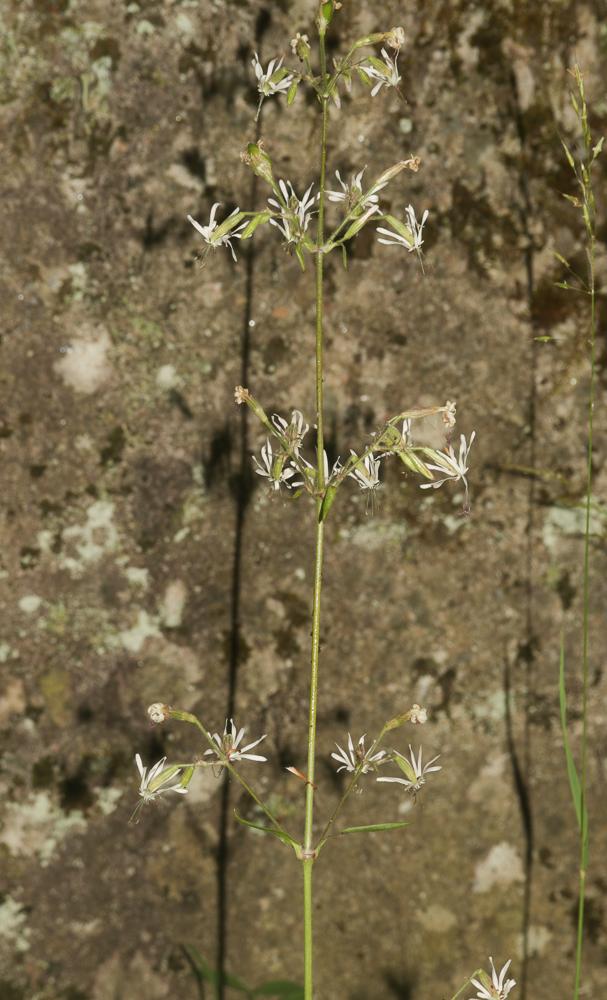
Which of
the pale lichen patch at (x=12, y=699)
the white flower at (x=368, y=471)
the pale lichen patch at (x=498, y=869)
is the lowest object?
the pale lichen patch at (x=498, y=869)

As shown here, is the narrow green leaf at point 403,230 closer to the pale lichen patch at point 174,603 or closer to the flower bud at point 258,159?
the flower bud at point 258,159

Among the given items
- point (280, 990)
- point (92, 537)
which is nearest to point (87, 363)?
point (92, 537)

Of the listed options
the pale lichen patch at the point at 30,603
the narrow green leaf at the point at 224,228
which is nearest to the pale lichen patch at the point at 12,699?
the pale lichen patch at the point at 30,603

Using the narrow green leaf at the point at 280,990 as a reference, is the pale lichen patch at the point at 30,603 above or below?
above

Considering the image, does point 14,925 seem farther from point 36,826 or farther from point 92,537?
point 92,537

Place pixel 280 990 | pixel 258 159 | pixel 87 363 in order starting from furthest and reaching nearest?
pixel 280 990 < pixel 87 363 < pixel 258 159

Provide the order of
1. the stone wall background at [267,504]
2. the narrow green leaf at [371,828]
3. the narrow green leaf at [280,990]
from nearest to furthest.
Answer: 1. the narrow green leaf at [371,828]
2. the stone wall background at [267,504]
3. the narrow green leaf at [280,990]

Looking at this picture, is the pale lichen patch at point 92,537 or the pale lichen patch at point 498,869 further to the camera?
the pale lichen patch at point 498,869

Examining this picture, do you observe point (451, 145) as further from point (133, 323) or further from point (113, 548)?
point (113, 548)

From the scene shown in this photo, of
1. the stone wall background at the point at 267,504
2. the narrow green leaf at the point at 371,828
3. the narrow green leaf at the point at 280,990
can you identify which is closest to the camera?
the narrow green leaf at the point at 371,828
